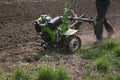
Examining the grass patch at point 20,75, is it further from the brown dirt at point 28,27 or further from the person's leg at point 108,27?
the person's leg at point 108,27

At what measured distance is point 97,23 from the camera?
8938mm

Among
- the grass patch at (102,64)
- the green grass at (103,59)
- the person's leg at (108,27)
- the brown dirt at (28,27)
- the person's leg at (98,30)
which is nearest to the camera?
the green grass at (103,59)

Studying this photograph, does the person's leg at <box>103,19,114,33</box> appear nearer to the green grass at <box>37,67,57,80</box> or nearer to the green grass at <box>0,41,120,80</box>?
the green grass at <box>0,41,120,80</box>

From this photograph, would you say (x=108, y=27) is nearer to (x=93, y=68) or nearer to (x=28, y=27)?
(x=28, y=27)

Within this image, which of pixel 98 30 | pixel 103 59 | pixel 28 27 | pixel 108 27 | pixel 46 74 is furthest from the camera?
pixel 28 27

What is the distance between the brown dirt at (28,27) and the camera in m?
7.56

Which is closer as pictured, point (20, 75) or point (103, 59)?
point (20, 75)

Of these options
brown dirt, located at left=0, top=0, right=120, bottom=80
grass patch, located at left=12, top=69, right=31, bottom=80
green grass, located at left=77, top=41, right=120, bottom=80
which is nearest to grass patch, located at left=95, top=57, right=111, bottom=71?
green grass, located at left=77, top=41, right=120, bottom=80

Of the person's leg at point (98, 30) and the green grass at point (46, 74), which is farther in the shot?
the person's leg at point (98, 30)

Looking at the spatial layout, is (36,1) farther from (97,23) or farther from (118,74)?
(118,74)

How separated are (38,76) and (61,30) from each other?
1822mm

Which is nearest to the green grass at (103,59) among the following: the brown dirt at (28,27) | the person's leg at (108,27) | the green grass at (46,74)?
the brown dirt at (28,27)

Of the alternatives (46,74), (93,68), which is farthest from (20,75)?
(93,68)

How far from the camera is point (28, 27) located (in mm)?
10227
